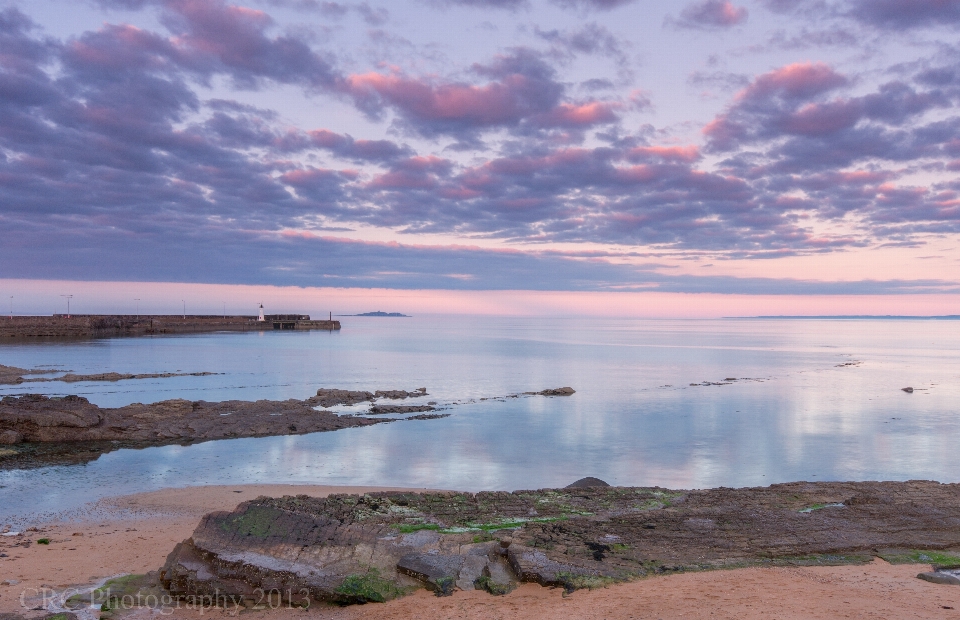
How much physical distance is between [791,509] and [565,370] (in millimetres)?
46009

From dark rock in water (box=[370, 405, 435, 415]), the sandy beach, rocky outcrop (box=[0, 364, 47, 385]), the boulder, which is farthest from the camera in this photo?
rocky outcrop (box=[0, 364, 47, 385])

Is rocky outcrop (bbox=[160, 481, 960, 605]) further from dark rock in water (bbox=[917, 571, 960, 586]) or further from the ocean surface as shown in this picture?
the ocean surface

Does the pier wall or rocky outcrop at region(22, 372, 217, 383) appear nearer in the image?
rocky outcrop at region(22, 372, 217, 383)

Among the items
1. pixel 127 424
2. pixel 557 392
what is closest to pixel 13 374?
pixel 127 424

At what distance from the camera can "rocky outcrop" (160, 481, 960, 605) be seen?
8.76 metres

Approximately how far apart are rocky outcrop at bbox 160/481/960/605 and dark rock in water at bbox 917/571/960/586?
1027mm

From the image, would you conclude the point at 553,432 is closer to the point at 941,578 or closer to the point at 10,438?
the point at 941,578

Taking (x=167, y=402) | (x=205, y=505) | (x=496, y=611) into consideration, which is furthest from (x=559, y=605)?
(x=167, y=402)

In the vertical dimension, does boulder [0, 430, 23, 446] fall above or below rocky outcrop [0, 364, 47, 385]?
below

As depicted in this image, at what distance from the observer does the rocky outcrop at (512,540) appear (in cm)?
876

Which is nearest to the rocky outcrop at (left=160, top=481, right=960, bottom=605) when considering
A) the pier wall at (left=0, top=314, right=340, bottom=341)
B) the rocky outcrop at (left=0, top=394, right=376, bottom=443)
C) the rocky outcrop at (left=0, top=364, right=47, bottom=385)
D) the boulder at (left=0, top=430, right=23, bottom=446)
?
the rocky outcrop at (left=0, top=394, right=376, bottom=443)

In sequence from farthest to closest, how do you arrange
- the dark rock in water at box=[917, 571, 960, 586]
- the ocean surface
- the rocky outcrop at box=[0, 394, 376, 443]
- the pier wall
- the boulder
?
the pier wall → the rocky outcrop at box=[0, 394, 376, 443] → the boulder → the ocean surface → the dark rock in water at box=[917, 571, 960, 586]

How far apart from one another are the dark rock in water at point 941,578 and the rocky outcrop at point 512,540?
1027 millimetres

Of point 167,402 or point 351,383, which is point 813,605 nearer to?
point 167,402
